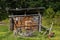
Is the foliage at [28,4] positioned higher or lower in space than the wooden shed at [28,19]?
lower

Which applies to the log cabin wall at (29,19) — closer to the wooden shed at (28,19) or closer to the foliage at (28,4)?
the wooden shed at (28,19)

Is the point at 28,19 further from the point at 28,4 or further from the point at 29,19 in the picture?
the point at 28,4

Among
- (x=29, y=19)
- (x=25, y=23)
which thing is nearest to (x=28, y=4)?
(x=29, y=19)

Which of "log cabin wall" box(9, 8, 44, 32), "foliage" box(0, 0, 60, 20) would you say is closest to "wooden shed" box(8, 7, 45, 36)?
"log cabin wall" box(9, 8, 44, 32)

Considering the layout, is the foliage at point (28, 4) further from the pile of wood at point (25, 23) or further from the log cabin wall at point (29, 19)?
the pile of wood at point (25, 23)

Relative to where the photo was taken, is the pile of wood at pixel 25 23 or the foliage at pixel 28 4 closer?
the pile of wood at pixel 25 23

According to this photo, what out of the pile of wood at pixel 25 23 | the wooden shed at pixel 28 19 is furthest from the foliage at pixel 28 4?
the pile of wood at pixel 25 23

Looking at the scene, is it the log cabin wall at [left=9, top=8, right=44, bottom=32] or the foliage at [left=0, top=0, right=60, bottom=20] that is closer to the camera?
the log cabin wall at [left=9, top=8, right=44, bottom=32]

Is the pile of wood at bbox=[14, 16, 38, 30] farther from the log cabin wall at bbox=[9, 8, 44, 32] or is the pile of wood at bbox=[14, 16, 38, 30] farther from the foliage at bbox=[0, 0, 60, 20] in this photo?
the foliage at bbox=[0, 0, 60, 20]

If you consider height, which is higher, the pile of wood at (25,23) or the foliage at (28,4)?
the pile of wood at (25,23)

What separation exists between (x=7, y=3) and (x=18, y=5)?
7.01 feet

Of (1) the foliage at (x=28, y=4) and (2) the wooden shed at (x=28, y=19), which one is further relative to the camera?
(1) the foliage at (x=28, y=4)

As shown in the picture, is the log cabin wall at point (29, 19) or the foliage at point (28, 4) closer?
the log cabin wall at point (29, 19)

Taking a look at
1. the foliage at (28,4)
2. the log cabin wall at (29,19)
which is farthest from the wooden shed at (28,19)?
the foliage at (28,4)
